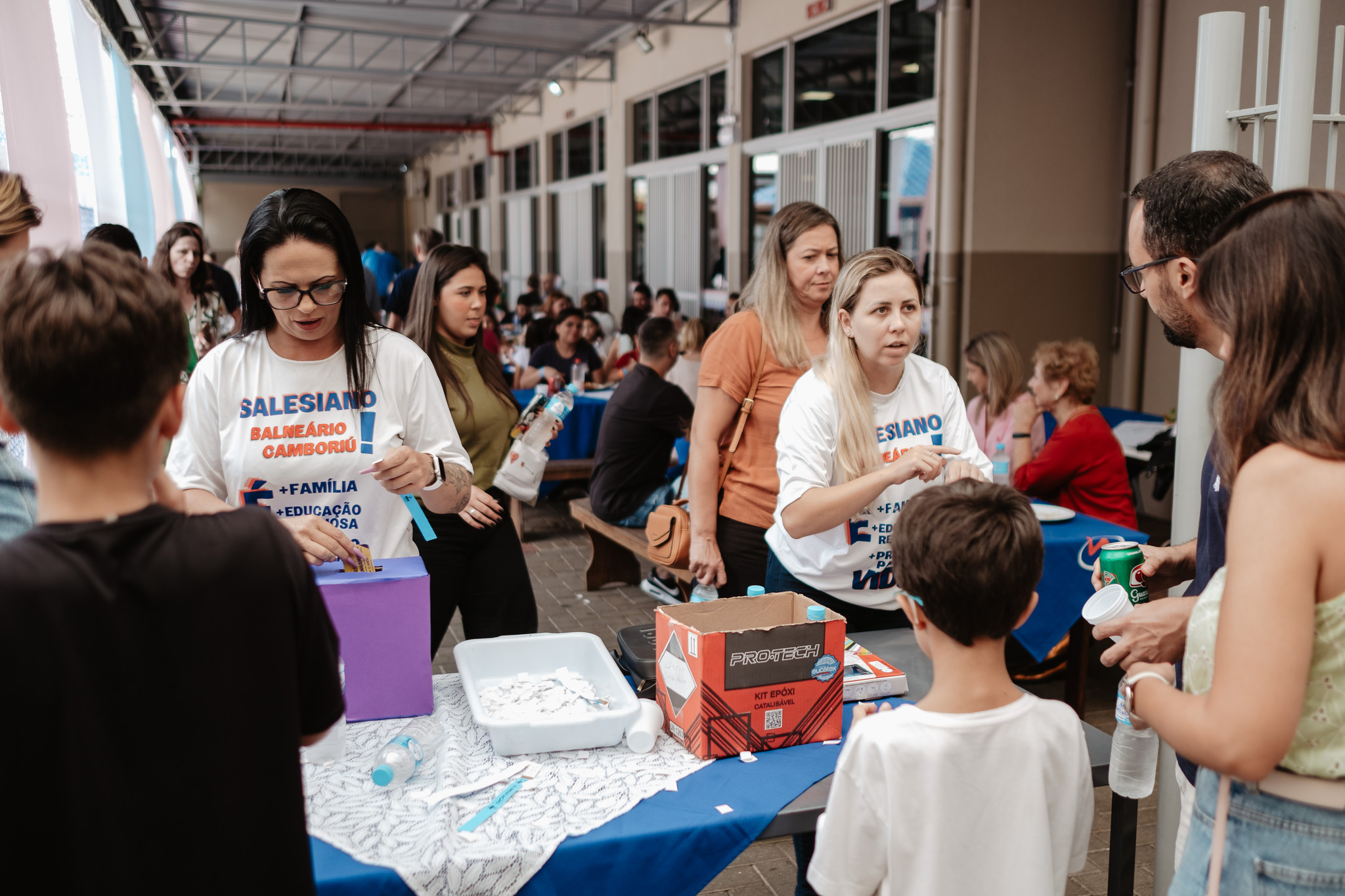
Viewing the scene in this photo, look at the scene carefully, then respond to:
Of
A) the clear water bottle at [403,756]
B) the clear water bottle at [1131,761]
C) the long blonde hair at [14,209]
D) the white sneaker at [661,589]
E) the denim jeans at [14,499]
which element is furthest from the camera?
the white sneaker at [661,589]

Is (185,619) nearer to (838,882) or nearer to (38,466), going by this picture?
(38,466)

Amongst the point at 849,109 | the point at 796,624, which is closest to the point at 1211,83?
the point at 796,624

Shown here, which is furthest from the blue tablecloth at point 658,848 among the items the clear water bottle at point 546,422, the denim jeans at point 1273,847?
the clear water bottle at point 546,422

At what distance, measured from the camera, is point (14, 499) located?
1255mm

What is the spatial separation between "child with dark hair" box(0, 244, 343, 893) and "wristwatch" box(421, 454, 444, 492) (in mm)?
1055

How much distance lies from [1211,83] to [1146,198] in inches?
28.4

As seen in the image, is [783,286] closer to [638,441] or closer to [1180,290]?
[1180,290]

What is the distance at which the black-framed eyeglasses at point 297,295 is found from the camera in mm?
2020

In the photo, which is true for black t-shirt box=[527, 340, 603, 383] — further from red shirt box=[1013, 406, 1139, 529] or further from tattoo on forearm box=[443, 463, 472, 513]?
tattoo on forearm box=[443, 463, 472, 513]

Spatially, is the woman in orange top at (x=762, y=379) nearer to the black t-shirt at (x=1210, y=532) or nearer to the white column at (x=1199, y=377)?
the white column at (x=1199, y=377)

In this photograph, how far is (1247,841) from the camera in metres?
1.19

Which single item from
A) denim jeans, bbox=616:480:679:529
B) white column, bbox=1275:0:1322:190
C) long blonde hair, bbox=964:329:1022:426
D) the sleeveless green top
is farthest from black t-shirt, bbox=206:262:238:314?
the sleeveless green top

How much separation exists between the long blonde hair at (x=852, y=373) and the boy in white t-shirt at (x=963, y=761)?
2.96 feet

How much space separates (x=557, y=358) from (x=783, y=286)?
207 inches
